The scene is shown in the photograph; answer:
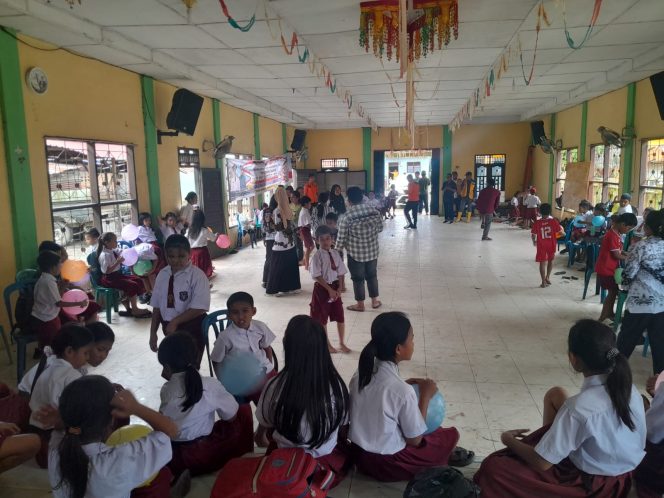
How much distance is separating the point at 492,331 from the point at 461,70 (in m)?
4.36

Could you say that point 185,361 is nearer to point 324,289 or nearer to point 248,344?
point 248,344

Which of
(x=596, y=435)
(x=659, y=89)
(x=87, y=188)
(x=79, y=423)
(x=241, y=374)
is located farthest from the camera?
(x=659, y=89)

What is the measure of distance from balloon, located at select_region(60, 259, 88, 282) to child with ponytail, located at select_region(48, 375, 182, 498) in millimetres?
3065

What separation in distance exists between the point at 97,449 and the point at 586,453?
6.06ft

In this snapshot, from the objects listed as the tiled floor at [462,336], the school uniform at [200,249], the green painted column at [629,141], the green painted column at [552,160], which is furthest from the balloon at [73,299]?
the green painted column at [552,160]

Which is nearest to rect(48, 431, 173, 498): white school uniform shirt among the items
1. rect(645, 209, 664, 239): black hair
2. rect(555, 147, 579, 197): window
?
rect(645, 209, 664, 239): black hair

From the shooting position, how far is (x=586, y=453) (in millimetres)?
1957

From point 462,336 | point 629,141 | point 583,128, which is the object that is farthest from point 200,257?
point 583,128

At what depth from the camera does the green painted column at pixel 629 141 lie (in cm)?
865

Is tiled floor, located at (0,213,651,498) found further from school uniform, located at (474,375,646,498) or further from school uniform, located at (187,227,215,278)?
school uniform, located at (474,375,646,498)

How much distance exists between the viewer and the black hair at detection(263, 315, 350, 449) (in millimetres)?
2080

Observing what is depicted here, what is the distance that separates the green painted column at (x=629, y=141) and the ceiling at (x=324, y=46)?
36 centimetres

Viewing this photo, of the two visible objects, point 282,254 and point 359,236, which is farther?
point 282,254

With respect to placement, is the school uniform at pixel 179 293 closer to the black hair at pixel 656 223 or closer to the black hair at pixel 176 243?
the black hair at pixel 176 243
